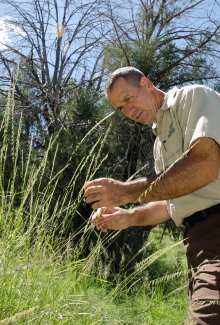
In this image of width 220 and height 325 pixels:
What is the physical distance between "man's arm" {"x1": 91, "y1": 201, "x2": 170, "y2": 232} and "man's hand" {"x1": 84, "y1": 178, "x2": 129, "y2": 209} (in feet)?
1.03

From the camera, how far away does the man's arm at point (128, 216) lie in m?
2.06

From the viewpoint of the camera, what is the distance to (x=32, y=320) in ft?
4.39

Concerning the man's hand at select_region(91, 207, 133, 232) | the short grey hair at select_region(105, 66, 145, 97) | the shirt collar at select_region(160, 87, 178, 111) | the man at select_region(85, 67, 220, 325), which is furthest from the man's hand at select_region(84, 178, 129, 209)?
the short grey hair at select_region(105, 66, 145, 97)

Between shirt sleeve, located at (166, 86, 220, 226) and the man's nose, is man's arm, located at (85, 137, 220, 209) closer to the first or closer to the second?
shirt sleeve, located at (166, 86, 220, 226)

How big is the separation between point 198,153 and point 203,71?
349 cm

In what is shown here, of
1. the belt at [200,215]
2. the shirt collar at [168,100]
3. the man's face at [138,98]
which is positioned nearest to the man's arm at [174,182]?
the belt at [200,215]

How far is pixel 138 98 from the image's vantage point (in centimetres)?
210

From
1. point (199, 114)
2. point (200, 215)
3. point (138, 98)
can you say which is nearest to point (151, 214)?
point (200, 215)

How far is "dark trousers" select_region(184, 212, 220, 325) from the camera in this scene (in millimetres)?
1632

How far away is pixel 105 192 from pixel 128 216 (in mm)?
630

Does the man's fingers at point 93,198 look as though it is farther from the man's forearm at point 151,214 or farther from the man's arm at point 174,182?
the man's forearm at point 151,214

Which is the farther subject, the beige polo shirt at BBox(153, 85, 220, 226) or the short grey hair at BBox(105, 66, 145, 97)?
the short grey hair at BBox(105, 66, 145, 97)

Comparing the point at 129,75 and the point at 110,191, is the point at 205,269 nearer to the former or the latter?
the point at 110,191

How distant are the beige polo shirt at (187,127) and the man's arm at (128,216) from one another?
21cm
